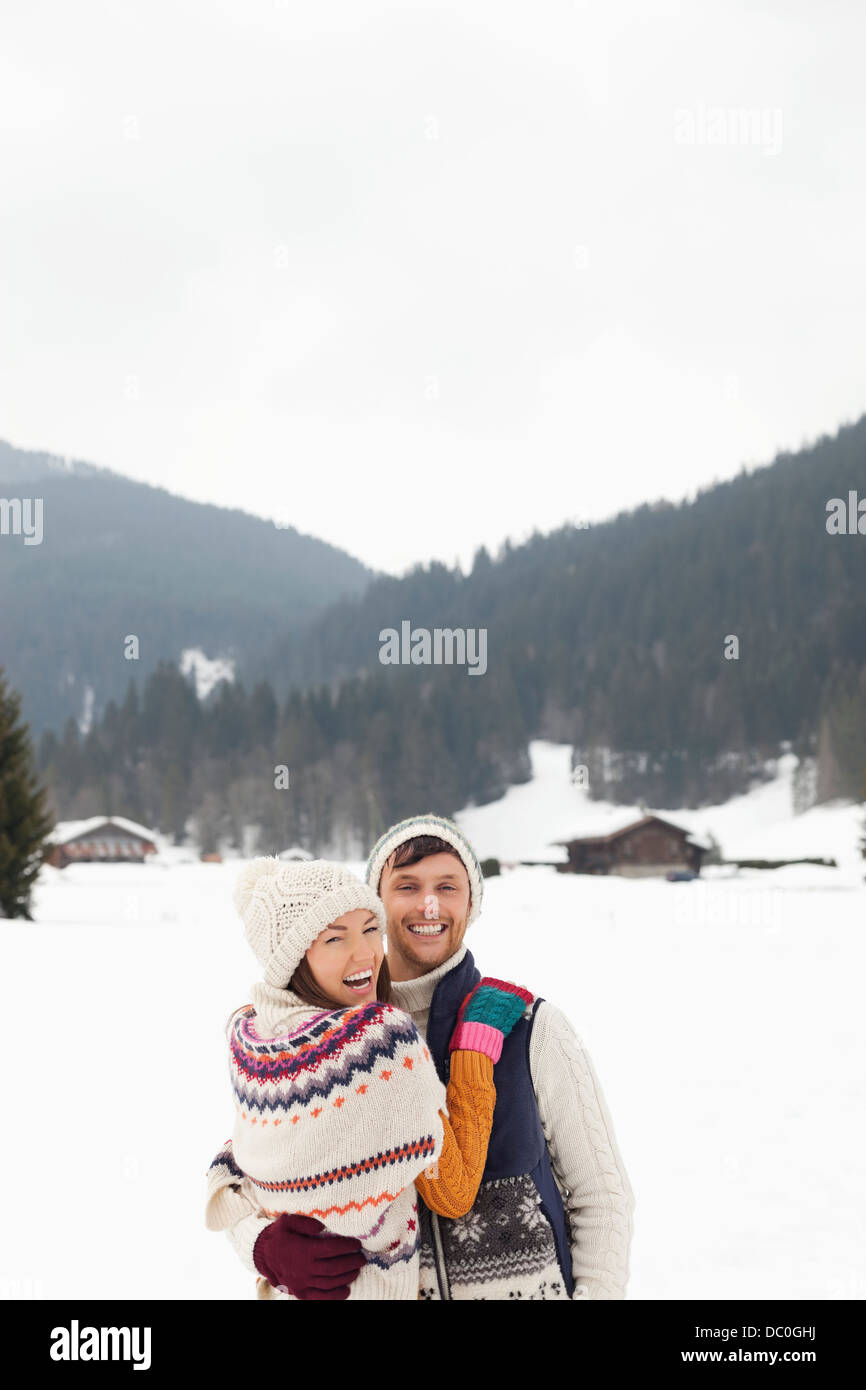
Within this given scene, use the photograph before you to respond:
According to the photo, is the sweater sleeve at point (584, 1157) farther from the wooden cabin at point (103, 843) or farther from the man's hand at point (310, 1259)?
the wooden cabin at point (103, 843)

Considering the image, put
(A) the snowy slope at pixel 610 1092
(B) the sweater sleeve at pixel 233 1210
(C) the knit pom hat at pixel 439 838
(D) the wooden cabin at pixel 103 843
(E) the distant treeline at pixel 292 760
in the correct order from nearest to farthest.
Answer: (B) the sweater sleeve at pixel 233 1210, (C) the knit pom hat at pixel 439 838, (A) the snowy slope at pixel 610 1092, (D) the wooden cabin at pixel 103 843, (E) the distant treeline at pixel 292 760

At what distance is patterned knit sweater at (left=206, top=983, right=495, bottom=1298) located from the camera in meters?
2.37

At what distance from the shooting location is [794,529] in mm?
155375

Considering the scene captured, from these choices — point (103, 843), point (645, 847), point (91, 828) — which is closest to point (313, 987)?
point (645, 847)

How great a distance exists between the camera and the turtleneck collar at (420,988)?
2.72 meters

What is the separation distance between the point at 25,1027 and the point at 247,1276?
7.32 metres

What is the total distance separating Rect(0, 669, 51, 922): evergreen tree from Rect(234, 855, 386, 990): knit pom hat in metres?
26.7

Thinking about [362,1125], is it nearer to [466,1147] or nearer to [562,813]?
[466,1147]

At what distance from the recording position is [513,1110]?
258 cm

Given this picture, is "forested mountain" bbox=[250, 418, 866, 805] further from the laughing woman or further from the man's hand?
the man's hand

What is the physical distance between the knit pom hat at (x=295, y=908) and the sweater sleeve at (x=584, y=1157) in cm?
50

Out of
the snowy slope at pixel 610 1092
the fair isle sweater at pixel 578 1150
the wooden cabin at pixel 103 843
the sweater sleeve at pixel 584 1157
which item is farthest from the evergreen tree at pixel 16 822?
the wooden cabin at pixel 103 843

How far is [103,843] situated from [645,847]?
127 ft

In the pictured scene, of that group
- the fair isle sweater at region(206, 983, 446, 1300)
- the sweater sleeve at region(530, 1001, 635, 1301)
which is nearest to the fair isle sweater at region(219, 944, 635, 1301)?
the sweater sleeve at region(530, 1001, 635, 1301)
